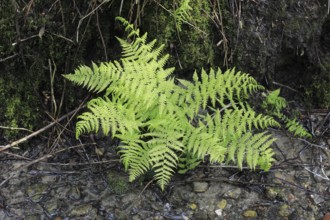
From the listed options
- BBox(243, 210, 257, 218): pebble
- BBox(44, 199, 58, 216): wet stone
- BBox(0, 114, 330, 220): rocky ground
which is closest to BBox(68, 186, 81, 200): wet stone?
BBox(0, 114, 330, 220): rocky ground

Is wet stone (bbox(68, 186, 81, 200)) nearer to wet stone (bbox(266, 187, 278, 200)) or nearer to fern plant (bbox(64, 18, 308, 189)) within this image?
fern plant (bbox(64, 18, 308, 189))

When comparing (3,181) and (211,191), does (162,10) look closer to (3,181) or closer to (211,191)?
(211,191)

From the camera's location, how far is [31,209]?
10.7 feet

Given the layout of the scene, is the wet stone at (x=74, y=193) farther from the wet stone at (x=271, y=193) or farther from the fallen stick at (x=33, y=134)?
the wet stone at (x=271, y=193)

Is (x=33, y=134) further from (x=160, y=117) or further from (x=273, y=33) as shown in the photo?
(x=273, y=33)

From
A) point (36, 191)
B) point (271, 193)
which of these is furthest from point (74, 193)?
point (271, 193)

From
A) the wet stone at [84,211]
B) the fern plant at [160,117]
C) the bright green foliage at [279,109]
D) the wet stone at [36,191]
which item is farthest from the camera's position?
the bright green foliage at [279,109]

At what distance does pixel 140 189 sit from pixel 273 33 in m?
1.84

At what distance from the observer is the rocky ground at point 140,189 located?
3291 mm

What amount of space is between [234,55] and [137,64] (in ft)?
3.62

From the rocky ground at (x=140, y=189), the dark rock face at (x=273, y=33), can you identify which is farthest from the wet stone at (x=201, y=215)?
the dark rock face at (x=273, y=33)

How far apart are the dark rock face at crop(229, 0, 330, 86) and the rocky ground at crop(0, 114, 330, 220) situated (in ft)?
2.85

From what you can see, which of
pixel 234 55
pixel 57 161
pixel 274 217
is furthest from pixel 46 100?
pixel 274 217

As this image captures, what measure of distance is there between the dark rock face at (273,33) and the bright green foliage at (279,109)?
0.72ft
